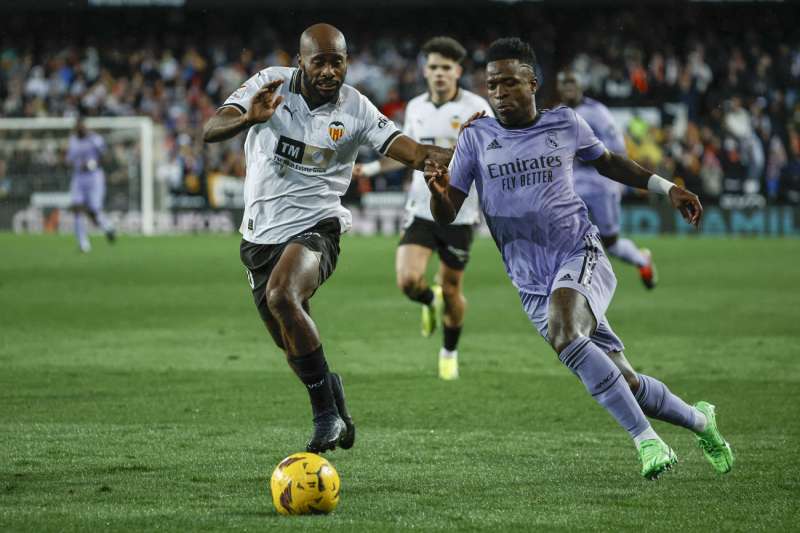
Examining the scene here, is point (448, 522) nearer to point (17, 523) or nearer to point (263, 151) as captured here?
point (17, 523)

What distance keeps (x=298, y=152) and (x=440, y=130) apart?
390 centimetres

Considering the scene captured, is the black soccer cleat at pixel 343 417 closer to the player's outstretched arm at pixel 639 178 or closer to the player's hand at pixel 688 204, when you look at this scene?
the player's outstretched arm at pixel 639 178

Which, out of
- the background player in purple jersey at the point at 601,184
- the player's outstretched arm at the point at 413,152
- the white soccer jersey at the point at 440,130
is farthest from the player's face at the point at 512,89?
the background player in purple jersey at the point at 601,184

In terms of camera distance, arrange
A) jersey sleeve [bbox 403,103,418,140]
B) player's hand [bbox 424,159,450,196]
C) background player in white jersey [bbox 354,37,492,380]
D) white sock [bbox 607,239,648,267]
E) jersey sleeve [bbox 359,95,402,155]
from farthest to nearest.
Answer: white sock [bbox 607,239,648,267], jersey sleeve [bbox 403,103,418,140], background player in white jersey [bbox 354,37,492,380], jersey sleeve [bbox 359,95,402,155], player's hand [bbox 424,159,450,196]

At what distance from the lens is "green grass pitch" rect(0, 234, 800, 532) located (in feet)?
18.7

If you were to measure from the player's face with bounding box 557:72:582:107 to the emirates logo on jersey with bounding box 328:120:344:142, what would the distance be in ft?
21.7

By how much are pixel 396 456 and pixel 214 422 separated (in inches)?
66.7

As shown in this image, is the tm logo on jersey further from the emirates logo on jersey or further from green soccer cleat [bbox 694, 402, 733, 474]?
green soccer cleat [bbox 694, 402, 733, 474]

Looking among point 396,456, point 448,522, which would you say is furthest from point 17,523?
point 396,456

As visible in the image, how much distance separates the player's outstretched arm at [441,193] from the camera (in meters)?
6.39

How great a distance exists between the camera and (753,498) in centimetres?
595

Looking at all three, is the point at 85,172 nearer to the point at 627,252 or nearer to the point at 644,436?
the point at 627,252

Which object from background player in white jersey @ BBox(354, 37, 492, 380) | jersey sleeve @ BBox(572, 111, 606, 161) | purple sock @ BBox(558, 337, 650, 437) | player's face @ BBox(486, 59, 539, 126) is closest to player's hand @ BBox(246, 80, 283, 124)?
player's face @ BBox(486, 59, 539, 126)

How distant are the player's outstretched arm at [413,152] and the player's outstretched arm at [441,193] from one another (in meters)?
0.31
